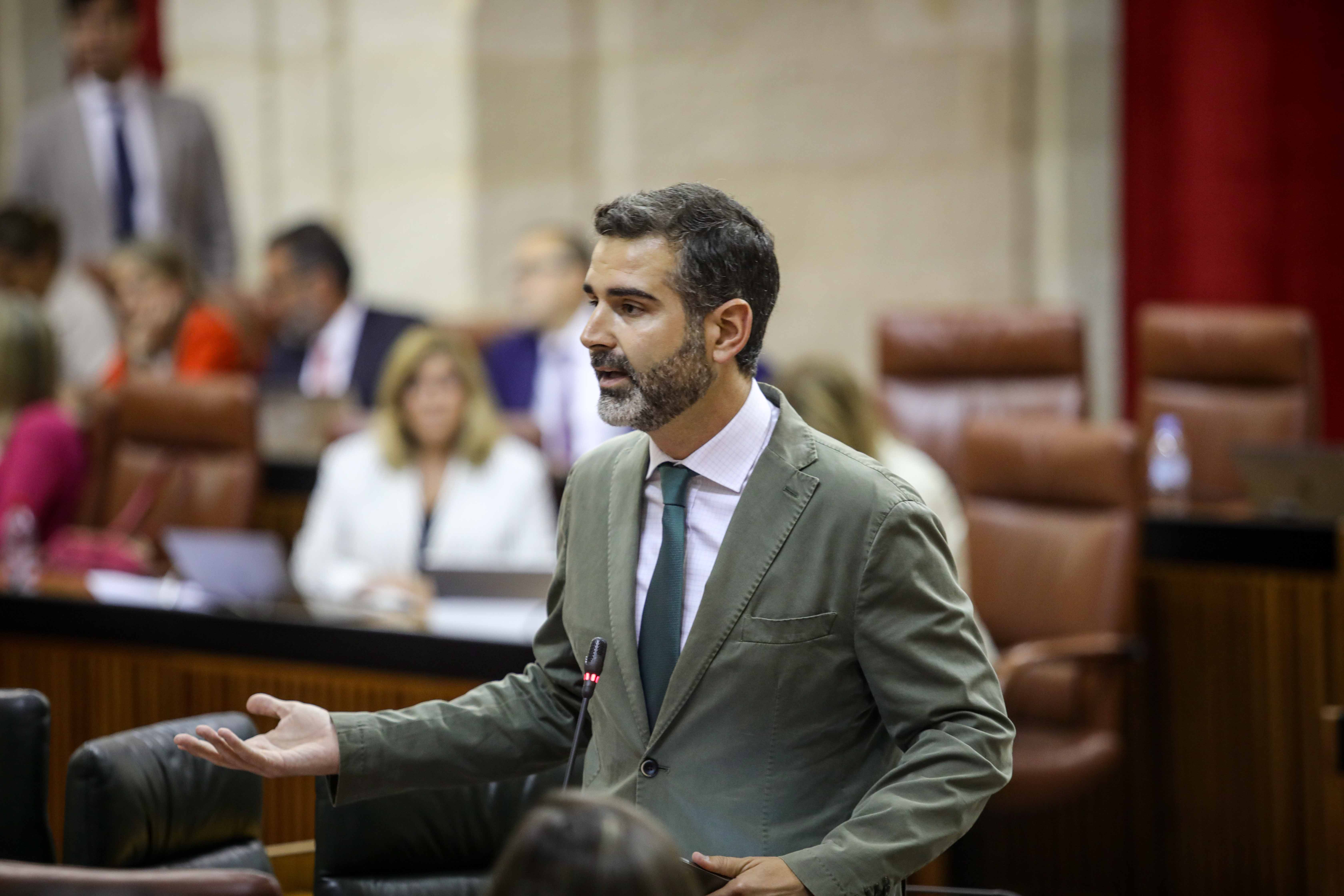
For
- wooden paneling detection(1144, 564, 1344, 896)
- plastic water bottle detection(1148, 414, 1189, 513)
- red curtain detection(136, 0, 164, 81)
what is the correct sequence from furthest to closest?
red curtain detection(136, 0, 164, 81)
plastic water bottle detection(1148, 414, 1189, 513)
wooden paneling detection(1144, 564, 1344, 896)

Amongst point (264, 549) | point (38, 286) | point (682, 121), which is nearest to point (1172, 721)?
point (264, 549)

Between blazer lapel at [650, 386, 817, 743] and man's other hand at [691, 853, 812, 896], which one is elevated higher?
blazer lapel at [650, 386, 817, 743]

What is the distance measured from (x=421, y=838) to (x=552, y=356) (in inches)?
117

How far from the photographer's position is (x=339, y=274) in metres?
5.30

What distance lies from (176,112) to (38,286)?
130 centimetres

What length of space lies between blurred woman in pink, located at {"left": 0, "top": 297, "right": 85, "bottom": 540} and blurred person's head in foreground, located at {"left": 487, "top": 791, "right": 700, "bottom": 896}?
11.3 feet

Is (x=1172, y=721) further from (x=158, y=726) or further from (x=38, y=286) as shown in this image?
(x=38, y=286)

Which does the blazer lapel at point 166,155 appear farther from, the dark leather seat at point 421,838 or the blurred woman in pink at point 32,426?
the dark leather seat at point 421,838

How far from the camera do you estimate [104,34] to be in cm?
612

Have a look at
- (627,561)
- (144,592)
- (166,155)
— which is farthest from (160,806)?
(166,155)

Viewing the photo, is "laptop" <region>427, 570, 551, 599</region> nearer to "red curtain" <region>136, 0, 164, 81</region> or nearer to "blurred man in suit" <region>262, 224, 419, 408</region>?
"blurred man in suit" <region>262, 224, 419, 408</region>

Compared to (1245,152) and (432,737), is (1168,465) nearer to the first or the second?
(1245,152)

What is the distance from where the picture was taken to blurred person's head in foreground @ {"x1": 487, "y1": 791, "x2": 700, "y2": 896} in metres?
1.06

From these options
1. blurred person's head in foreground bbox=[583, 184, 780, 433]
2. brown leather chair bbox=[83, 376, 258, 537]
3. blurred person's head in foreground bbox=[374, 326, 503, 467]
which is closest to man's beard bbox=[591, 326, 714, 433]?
blurred person's head in foreground bbox=[583, 184, 780, 433]
